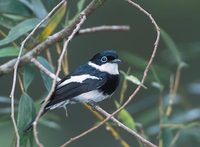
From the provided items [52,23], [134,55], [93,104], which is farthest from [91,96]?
[134,55]

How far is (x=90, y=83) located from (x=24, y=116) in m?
0.63

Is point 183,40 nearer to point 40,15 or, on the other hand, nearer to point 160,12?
point 160,12

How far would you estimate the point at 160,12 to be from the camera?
22.2 feet

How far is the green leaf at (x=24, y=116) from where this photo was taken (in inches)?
143

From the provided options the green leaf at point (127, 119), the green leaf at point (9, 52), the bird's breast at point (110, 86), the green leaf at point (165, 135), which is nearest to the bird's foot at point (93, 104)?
the green leaf at point (127, 119)

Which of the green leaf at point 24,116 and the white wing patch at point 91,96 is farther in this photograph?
the white wing patch at point 91,96

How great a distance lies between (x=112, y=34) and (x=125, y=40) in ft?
0.90

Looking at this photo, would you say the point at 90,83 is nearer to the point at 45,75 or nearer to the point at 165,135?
the point at 45,75

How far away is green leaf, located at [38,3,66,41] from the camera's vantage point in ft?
12.6

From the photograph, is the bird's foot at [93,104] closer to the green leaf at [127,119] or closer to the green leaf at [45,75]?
the green leaf at [127,119]

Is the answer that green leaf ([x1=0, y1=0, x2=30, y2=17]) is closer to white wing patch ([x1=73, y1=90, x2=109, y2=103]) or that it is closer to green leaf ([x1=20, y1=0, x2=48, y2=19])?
green leaf ([x1=20, y1=0, x2=48, y2=19])

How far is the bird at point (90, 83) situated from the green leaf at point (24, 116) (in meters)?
0.19

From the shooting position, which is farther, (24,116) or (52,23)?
(52,23)

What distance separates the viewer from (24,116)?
3.68 metres
